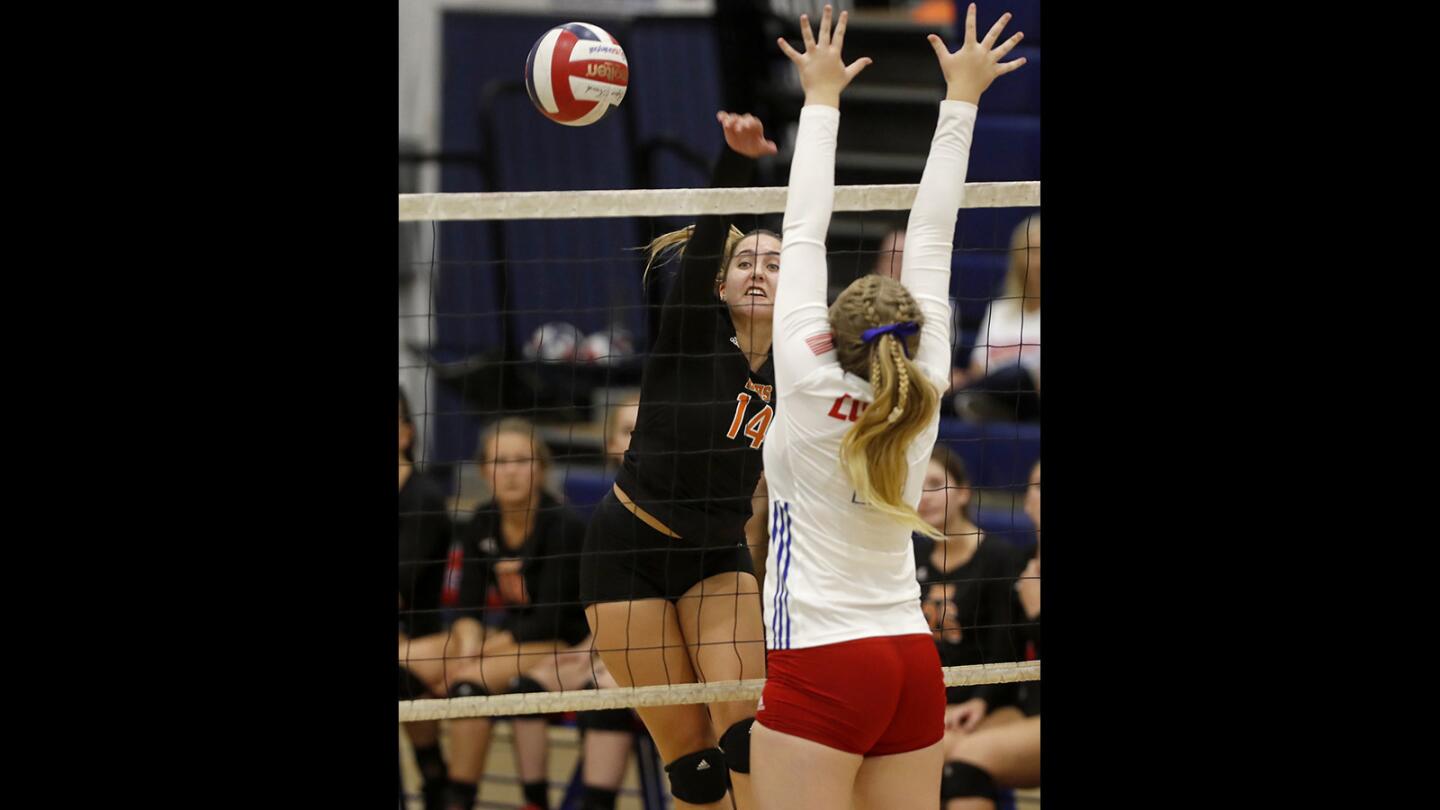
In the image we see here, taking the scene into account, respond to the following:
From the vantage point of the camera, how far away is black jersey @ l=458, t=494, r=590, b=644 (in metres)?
5.79

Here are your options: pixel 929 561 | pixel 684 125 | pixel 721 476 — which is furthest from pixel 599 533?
pixel 684 125

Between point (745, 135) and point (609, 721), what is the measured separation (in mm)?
2895

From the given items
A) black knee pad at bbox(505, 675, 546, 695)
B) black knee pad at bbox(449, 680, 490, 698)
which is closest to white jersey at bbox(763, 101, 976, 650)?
black knee pad at bbox(505, 675, 546, 695)

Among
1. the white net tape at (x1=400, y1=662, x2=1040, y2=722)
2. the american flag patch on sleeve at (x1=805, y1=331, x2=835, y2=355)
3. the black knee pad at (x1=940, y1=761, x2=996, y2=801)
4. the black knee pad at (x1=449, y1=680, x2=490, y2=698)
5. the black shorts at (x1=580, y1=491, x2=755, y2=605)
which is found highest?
the american flag patch on sleeve at (x1=805, y1=331, x2=835, y2=355)

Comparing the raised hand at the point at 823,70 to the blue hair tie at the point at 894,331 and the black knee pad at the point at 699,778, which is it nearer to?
the blue hair tie at the point at 894,331

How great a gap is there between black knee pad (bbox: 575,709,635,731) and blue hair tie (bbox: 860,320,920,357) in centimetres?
296

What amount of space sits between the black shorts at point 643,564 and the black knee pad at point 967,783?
1601mm

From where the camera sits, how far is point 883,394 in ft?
9.64

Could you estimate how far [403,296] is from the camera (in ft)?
32.6

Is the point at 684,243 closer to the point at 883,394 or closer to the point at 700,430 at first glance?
the point at 700,430

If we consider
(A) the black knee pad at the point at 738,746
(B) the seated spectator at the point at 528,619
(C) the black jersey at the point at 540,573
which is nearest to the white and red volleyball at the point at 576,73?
(A) the black knee pad at the point at 738,746

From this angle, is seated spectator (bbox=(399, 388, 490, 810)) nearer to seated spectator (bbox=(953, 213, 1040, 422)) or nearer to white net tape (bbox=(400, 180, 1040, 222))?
white net tape (bbox=(400, 180, 1040, 222))

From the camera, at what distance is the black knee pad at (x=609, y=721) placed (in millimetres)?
5582

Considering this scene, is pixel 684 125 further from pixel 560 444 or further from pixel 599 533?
pixel 599 533
